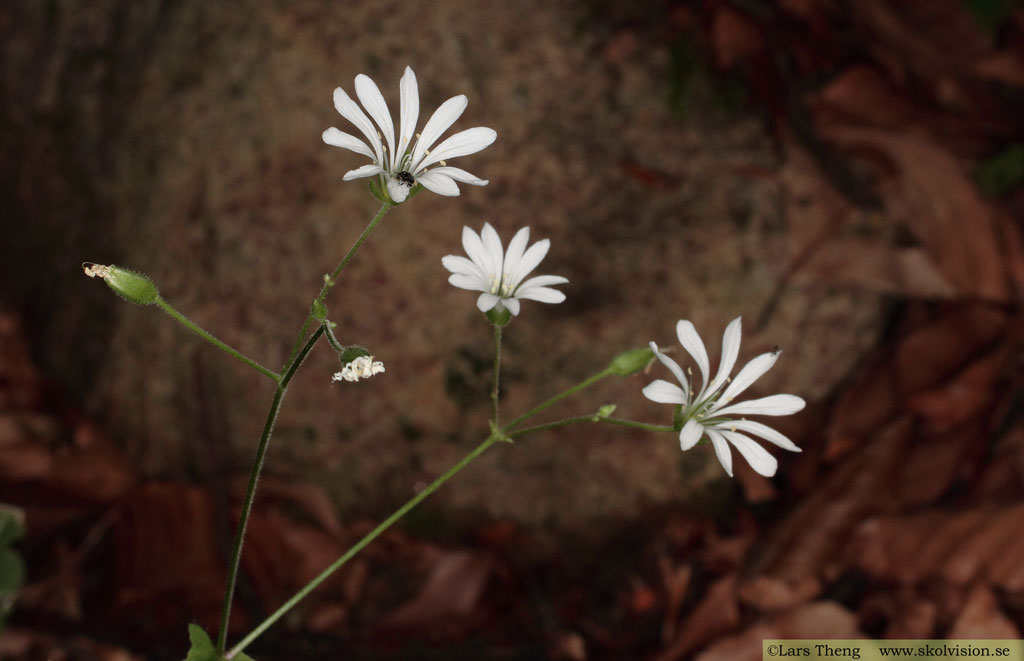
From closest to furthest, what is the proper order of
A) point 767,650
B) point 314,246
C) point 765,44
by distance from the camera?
point 767,650
point 314,246
point 765,44

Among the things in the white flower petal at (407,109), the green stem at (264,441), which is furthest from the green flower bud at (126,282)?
the white flower petal at (407,109)

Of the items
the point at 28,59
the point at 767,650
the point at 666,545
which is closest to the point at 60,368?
the point at 28,59

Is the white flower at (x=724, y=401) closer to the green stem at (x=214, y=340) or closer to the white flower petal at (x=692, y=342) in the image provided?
the white flower petal at (x=692, y=342)

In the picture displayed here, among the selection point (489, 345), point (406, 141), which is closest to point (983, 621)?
point (489, 345)

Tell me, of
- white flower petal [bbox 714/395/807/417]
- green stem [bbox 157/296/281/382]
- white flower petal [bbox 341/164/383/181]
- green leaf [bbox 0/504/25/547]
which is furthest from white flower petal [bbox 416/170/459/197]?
green leaf [bbox 0/504/25/547]

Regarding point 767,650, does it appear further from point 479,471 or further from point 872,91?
point 872,91

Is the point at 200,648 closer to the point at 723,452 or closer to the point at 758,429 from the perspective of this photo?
the point at 723,452
